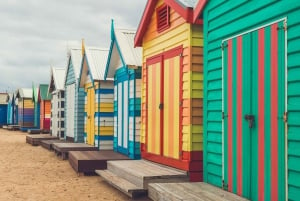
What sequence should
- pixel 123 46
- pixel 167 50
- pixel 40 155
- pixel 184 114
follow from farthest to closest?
pixel 40 155
pixel 123 46
pixel 167 50
pixel 184 114

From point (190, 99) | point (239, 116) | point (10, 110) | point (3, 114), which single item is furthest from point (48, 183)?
point (3, 114)

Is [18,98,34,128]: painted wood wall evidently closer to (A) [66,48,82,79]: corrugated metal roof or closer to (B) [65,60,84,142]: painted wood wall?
(B) [65,60,84,142]: painted wood wall

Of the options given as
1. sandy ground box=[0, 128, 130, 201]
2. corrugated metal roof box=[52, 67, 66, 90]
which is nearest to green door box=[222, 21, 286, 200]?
sandy ground box=[0, 128, 130, 201]

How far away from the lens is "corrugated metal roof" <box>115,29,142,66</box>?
1215cm

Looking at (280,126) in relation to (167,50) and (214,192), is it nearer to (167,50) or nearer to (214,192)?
(214,192)

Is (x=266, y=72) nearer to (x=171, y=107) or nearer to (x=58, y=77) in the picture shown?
(x=171, y=107)

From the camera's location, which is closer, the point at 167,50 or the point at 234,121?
the point at 234,121

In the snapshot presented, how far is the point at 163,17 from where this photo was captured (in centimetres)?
954

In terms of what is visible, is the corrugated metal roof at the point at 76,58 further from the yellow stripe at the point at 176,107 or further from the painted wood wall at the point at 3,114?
the painted wood wall at the point at 3,114

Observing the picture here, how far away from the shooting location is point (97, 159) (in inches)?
460

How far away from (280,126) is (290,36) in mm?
1087

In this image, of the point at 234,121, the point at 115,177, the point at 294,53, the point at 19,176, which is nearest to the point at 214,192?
the point at 234,121

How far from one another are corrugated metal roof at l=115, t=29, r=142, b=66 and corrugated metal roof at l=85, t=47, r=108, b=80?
2.65 metres

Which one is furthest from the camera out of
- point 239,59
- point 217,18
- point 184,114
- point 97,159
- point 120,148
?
point 120,148
